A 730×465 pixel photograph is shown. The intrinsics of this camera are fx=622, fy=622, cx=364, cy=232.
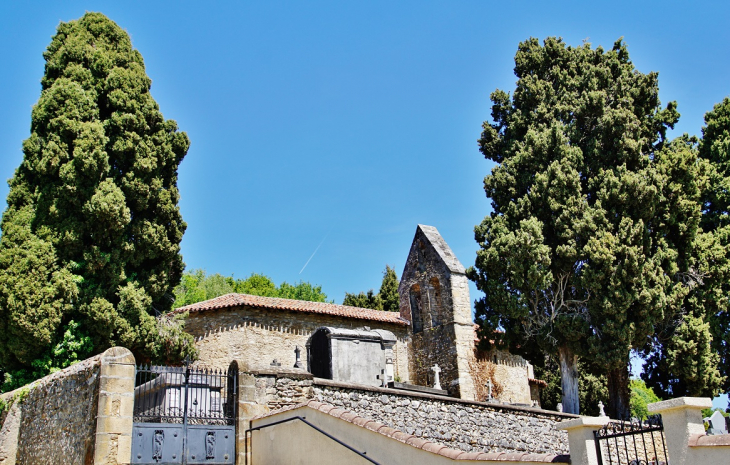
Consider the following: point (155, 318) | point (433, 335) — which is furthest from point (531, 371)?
point (155, 318)

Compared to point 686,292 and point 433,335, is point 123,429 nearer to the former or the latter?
point 433,335

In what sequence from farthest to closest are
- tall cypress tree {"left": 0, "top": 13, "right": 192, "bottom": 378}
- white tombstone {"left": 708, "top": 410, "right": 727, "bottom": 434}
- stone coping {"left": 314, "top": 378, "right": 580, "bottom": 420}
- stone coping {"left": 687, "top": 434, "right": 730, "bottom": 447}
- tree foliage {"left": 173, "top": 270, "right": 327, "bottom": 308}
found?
tree foliage {"left": 173, "top": 270, "right": 327, "bottom": 308} < tall cypress tree {"left": 0, "top": 13, "right": 192, "bottom": 378} < stone coping {"left": 314, "top": 378, "right": 580, "bottom": 420} < white tombstone {"left": 708, "top": 410, "right": 727, "bottom": 434} < stone coping {"left": 687, "top": 434, "right": 730, "bottom": 447}

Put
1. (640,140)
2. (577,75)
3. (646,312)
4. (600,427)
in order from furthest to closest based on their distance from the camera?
1. (577,75)
2. (640,140)
3. (646,312)
4. (600,427)

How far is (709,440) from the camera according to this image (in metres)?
6.37

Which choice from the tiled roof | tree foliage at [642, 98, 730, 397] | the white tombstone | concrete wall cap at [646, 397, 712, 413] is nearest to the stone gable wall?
the tiled roof

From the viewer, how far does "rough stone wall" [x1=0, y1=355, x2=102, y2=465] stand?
1026 cm

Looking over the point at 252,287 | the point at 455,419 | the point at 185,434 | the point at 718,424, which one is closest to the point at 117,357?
the point at 185,434

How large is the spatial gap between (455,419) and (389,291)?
22479 mm

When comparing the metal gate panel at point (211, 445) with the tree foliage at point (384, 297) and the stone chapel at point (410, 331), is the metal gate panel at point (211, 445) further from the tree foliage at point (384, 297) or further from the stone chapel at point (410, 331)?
the tree foliage at point (384, 297)

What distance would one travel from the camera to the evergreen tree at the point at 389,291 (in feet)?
121

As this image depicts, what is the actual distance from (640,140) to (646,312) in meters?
5.91

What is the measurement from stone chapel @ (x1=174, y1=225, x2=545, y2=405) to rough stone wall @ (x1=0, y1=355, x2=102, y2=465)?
26.0 feet

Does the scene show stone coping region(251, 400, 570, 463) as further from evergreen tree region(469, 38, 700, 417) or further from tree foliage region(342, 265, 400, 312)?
tree foliage region(342, 265, 400, 312)

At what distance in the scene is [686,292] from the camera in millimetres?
20422
